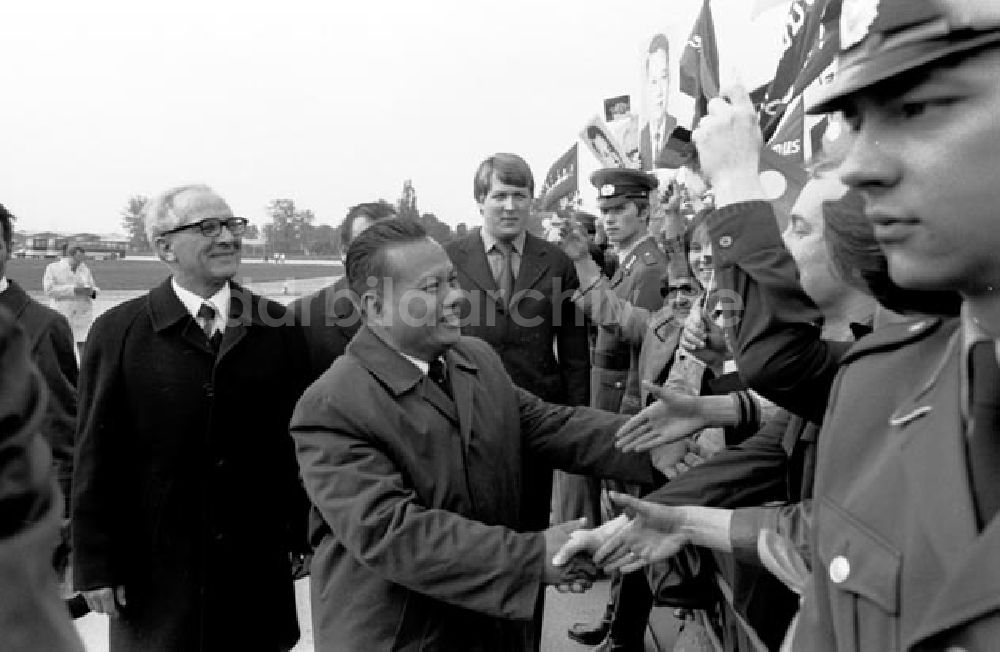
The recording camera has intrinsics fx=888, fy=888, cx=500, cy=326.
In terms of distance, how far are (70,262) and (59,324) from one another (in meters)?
11.7

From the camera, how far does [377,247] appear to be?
107 inches

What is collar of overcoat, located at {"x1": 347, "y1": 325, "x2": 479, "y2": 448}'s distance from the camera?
2422mm

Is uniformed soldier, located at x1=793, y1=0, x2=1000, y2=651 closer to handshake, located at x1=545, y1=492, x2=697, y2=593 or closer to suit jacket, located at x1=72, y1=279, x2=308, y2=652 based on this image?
handshake, located at x1=545, y1=492, x2=697, y2=593

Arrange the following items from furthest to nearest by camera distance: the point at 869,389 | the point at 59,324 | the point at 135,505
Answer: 1. the point at 59,324
2. the point at 135,505
3. the point at 869,389

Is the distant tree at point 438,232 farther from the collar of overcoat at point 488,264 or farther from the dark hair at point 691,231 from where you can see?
the dark hair at point 691,231

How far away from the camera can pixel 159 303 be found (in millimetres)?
3309

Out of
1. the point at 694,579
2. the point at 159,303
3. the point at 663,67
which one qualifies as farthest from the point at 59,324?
the point at 663,67

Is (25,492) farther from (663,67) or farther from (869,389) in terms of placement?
(663,67)

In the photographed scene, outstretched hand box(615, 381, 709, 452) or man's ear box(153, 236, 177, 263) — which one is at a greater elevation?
man's ear box(153, 236, 177, 263)

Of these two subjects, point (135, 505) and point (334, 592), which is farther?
point (135, 505)

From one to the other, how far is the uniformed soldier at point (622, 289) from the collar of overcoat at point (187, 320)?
206cm

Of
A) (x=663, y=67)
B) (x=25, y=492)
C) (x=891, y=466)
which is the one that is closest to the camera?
(x=25, y=492)

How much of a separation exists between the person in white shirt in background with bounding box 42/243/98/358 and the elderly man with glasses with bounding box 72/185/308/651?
1242 centimetres

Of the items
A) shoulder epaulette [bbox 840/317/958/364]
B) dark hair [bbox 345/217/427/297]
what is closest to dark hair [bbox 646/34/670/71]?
dark hair [bbox 345/217/427/297]
